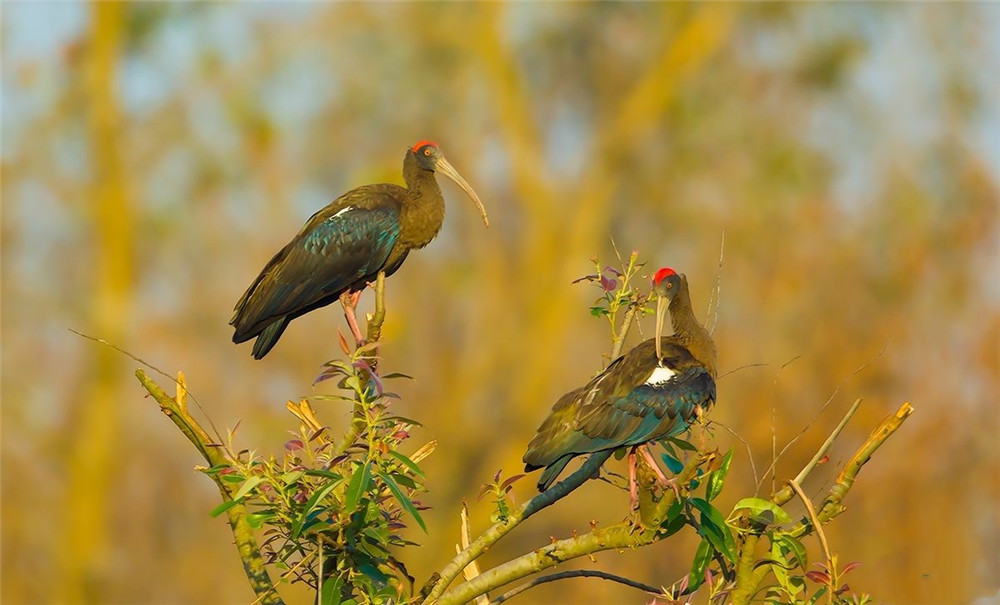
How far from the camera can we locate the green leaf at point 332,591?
484 centimetres

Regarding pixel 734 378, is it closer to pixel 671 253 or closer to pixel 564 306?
pixel 671 253

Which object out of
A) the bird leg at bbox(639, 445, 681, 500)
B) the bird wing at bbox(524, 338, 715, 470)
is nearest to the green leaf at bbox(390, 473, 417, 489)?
the bird leg at bbox(639, 445, 681, 500)

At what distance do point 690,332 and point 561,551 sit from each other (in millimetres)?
2494

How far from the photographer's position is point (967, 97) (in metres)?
28.7

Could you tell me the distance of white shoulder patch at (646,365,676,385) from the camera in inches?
263

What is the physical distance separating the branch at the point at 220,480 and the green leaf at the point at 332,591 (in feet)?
0.73

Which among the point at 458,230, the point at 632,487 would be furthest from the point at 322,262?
the point at 458,230

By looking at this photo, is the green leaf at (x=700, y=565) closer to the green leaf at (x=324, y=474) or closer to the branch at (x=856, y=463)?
the branch at (x=856, y=463)

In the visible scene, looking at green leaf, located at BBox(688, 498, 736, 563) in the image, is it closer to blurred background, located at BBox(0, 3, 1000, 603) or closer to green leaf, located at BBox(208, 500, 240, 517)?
green leaf, located at BBox(208, 500, 240, 517)

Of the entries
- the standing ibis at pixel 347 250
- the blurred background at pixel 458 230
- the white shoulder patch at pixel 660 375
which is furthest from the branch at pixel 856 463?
the blurred background at pixel 458 230

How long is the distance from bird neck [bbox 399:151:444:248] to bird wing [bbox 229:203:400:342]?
0.25ft

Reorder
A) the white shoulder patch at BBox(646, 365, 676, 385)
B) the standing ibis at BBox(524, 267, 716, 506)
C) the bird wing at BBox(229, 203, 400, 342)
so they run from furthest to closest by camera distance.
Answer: the bird wing at BBox(229, 203, 400, 342), the white shoulder patch at BBox(646, 365, 676, 385), the standing ibis at BBox(524, 267, 716, 506)

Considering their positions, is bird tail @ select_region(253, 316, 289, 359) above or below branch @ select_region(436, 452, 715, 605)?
above

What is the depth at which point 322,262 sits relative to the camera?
8375 millimetres
